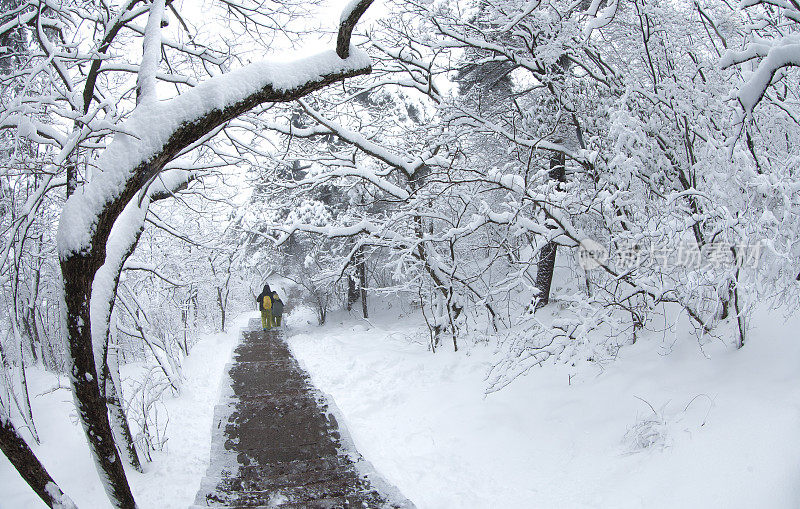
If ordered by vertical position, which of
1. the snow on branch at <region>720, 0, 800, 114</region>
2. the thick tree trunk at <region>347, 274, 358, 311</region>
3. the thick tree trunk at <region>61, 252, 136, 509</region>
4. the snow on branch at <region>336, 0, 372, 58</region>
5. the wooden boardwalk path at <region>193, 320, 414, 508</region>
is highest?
the snow on branch at <region>336, 0, 372, 58</region>

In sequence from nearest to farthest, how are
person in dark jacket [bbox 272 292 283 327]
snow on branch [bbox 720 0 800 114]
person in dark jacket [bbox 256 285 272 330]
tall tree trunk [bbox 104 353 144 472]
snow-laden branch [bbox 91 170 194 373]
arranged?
snow on branch [bbox 720 0 800 114]
snow-laden branch [bbox 91 170 194 373]
tall tree trunk [bbox 104 353 144 472]
person in dark jacket [bbox 256 285 272 330]
person in dark jacket [bbox 272 292 283 327]

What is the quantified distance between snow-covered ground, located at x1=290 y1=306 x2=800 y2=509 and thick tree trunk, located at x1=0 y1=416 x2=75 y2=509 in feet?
8.99

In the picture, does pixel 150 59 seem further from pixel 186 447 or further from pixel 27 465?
pixel 186 447

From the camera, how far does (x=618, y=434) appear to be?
14.6 feet

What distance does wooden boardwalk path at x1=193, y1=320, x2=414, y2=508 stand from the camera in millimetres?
4234

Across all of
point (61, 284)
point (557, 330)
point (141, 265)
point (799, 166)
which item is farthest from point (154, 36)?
point (799, 166)

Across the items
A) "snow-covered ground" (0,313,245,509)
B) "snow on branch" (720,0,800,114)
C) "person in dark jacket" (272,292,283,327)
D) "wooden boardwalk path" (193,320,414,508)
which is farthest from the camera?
"person in dark jacket" (272,292,283,327)

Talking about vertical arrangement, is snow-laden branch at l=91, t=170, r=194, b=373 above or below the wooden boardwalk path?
above

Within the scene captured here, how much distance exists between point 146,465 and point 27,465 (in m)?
2.15

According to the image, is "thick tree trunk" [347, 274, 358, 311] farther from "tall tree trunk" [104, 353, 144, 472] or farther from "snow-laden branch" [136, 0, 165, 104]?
"snow-laden branch" [136, 0, 165, 104]

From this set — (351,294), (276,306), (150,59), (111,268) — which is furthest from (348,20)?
(351,294)

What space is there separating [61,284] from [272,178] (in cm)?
725

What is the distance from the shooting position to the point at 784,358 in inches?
160

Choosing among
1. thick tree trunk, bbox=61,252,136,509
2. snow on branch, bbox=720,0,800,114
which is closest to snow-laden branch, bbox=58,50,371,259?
thick tree trunk, bbox=61,252,136,509
